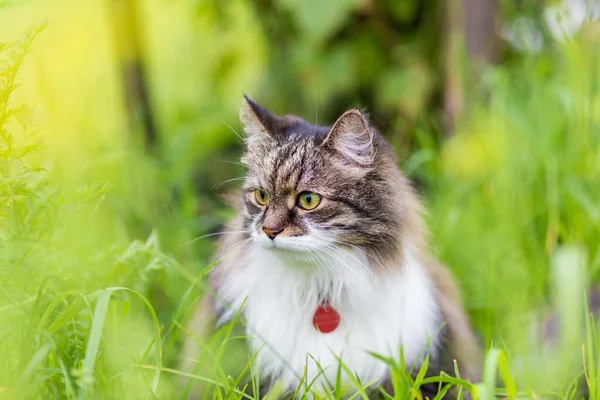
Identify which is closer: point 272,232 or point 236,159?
point 272,232

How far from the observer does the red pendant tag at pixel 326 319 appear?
7.54ft

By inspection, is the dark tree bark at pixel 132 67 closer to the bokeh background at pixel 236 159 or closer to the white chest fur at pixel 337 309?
the bokeh background at pixel 236 159

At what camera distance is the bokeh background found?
1844 millimetres

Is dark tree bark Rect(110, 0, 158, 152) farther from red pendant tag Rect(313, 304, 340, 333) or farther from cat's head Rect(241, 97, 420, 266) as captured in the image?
red pendant tag Rect(313, 304, 340, 333)

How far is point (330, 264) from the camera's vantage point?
88.5 inches

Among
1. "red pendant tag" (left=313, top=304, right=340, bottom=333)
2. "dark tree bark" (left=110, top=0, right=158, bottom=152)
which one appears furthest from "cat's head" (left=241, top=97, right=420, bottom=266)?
"dark tree bark" (left=110, top=0, right=158, bottom=152)

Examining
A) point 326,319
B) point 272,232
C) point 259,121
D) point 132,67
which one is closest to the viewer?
point 272,232

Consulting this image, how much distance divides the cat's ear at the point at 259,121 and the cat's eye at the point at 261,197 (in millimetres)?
213

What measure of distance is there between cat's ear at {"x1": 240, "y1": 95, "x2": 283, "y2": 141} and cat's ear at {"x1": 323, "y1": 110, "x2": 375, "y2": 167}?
252 millimetres

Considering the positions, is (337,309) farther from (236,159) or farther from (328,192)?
(236,159)

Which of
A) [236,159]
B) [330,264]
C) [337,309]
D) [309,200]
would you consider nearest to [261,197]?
[309,200]

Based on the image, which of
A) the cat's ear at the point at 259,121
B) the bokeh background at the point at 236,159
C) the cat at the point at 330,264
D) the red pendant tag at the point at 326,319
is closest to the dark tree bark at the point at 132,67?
the bokeh background at the point at 236,159

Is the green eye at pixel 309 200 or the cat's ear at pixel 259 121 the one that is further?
the cat's ear at pixel 259 121

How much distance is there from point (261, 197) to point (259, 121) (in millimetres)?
282
